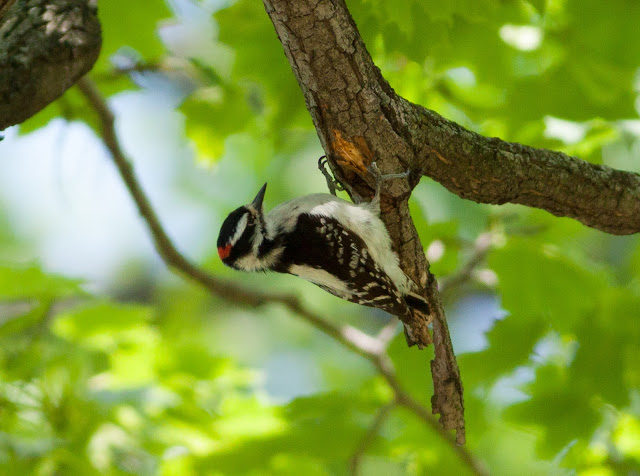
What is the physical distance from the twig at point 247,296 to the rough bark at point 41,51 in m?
1.22

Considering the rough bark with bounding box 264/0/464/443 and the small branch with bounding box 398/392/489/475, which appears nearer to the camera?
the rough bark with bounding box 264/0/464/443

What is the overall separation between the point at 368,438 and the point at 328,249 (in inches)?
45.1

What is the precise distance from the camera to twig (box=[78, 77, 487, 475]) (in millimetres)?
3605

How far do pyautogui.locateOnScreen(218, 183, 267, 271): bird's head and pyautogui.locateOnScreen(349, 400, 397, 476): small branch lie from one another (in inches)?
42.3

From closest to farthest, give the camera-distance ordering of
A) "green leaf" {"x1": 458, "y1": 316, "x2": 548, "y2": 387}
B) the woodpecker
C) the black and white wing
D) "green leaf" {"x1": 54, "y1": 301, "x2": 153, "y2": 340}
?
the woodpecker, the black and white wing, "green leaf" {"x1": 458, "y1": 316, "x2": 548, "y2": 387}, "green leaf" {"x1": 54, "y1": 301, "x2": 153, "y2": 340}

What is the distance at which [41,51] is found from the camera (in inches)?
87.4

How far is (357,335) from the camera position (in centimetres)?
392

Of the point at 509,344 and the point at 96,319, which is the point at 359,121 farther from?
the point at 96,319

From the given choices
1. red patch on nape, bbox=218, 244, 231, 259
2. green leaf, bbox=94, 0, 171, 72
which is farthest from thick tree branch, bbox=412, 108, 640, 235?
green leaf, bbox=94, 0, 171, 72

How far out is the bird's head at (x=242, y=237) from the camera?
3.18m

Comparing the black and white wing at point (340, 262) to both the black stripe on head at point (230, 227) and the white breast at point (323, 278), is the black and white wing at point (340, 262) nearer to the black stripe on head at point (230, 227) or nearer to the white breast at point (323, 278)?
the white breast at point (323, 278)

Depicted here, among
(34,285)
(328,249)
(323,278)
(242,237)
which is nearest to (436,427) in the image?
(323,278)

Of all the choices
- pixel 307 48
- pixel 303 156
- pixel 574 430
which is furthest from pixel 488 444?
pixel 307 48

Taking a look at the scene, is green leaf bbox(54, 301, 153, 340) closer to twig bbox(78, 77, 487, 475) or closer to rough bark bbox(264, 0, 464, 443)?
twig bbox(78, 77, 487, 475)
